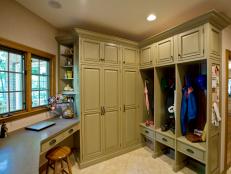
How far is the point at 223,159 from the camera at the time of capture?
7.49 feet

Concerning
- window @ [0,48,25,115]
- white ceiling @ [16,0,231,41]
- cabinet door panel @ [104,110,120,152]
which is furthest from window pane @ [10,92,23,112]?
cabinet door panel @ [104,110,120,152]

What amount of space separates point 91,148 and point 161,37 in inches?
94.1

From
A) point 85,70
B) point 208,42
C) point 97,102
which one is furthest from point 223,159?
point 85,70

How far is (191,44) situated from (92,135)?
221 cm

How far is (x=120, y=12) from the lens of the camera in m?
2.14

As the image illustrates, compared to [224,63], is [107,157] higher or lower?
lower

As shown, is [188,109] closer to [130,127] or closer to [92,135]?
[130,127]

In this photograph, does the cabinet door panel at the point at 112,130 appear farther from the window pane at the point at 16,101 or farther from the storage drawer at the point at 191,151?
the window pane at the point at 16,101

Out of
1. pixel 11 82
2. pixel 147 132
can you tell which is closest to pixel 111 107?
pixel 147 132

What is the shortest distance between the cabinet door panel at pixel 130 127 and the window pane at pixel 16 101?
1867 millimetres

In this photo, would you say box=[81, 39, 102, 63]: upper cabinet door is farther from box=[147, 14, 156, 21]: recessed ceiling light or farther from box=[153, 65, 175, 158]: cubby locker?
box=[153, 65, 175, 158]: cubby locker

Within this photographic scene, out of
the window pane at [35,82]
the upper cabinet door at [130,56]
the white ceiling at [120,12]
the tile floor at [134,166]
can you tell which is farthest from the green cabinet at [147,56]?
the window pane at [35,82]

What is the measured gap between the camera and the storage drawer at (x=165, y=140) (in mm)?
2428

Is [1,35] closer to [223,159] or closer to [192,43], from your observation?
[192,43]
